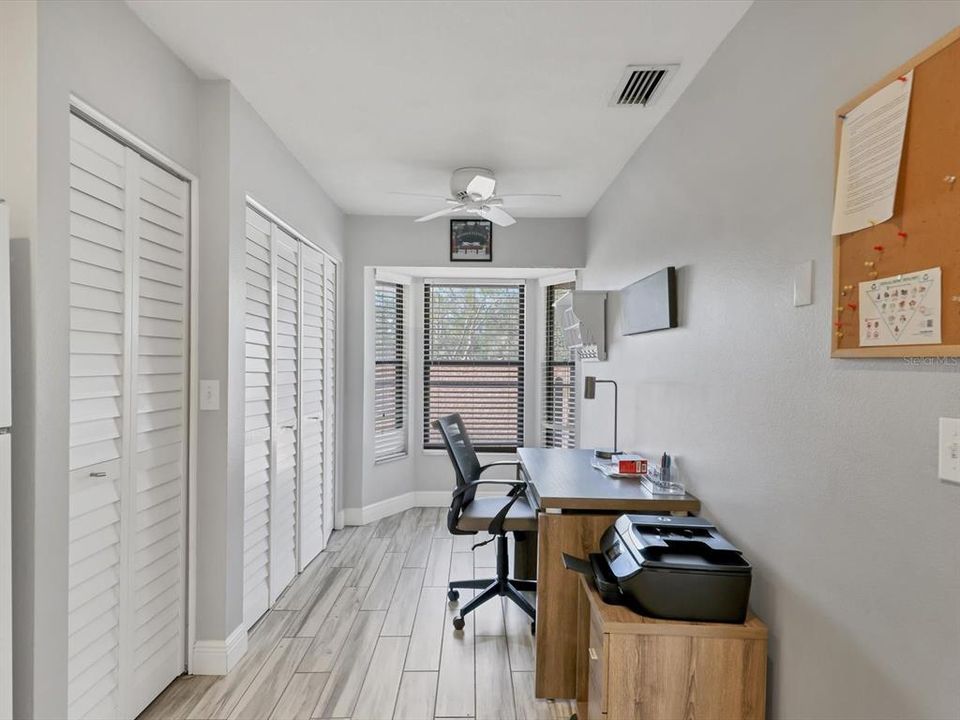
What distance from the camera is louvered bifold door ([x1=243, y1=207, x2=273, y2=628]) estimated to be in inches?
110

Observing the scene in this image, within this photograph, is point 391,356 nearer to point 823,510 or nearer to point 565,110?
point 565,110

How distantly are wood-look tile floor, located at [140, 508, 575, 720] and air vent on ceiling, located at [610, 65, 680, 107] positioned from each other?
2.58 metres

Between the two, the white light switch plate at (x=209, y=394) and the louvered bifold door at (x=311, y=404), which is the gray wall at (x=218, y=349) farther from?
the louvered bifold door at (x=311, y=404)

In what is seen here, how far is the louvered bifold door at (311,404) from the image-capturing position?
365 centimetres

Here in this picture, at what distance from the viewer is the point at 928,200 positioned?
3.58 feet

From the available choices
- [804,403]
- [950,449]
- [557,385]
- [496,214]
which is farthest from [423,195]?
[950,449]

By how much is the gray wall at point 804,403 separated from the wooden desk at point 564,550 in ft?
1.03

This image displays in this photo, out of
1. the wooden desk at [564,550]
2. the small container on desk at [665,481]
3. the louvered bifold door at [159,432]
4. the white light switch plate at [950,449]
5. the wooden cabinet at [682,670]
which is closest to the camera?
the white light switch plate at [950,449]

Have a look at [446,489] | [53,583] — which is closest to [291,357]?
[53,583]

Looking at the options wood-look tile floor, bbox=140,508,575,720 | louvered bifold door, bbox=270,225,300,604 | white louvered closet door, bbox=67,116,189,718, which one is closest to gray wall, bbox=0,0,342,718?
white louvered closet door, bbox=67,116,189,718

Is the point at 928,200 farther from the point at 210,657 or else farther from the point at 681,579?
the point at 210,657

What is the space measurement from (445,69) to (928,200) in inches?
71.5

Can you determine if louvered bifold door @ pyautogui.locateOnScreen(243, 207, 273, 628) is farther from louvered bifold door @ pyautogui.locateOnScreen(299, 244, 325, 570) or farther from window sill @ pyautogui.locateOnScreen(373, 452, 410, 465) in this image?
window sill @ pyautogui.locateOnScreen(373, 452, 410, 465)

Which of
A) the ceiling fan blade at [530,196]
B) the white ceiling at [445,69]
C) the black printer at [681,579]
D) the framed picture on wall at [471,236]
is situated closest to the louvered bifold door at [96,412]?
the white ceiling at [445,69]
